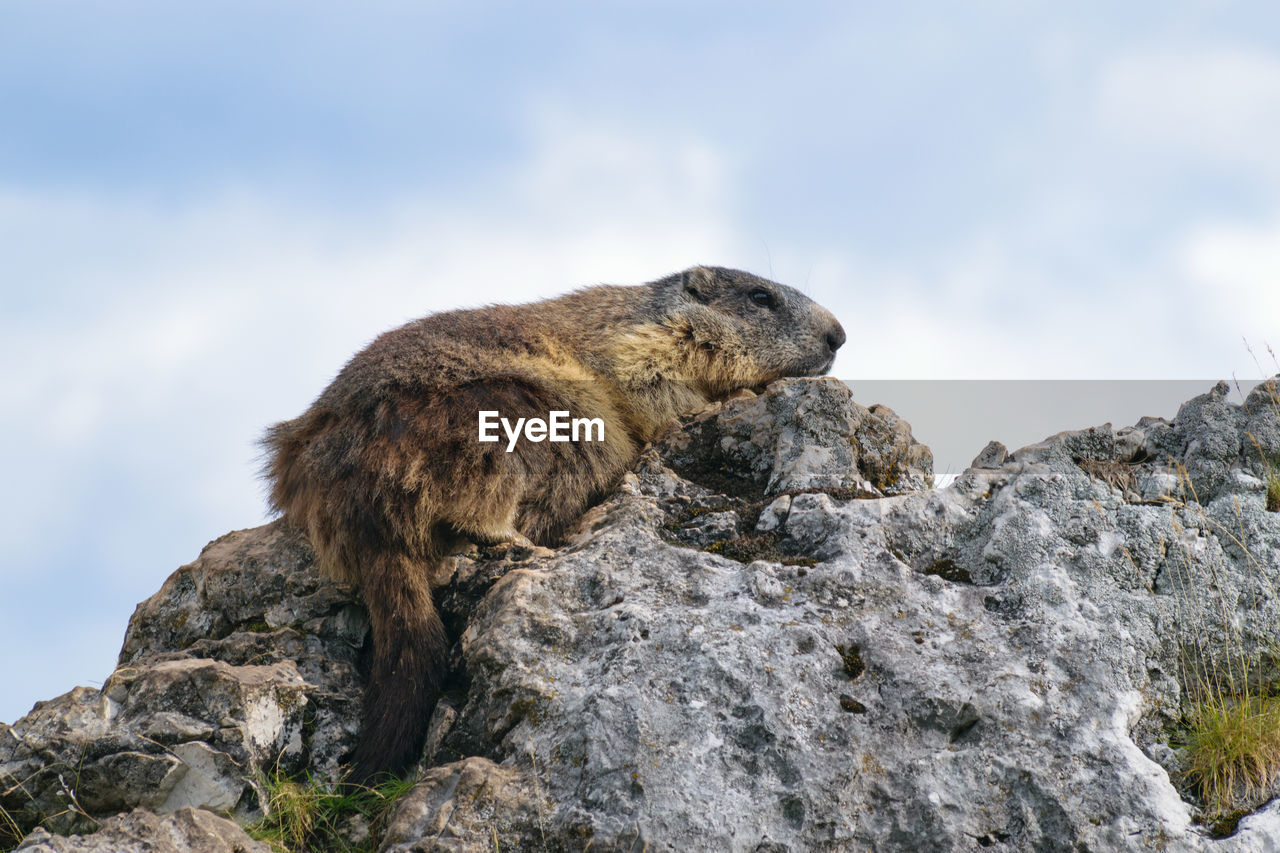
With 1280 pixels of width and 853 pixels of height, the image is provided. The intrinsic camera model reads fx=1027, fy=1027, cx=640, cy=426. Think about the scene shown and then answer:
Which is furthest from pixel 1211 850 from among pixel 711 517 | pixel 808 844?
pixel 711 517

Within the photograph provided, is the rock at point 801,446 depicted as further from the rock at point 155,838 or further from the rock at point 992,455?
the rock at point 155,838

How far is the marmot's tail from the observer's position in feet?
18.1

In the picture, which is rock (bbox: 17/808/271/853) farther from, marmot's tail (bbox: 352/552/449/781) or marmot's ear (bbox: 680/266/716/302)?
marmot's ear (bbox: 680/266/716/302)

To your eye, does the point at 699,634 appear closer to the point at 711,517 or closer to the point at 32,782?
the point at 711,517

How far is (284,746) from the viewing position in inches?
222

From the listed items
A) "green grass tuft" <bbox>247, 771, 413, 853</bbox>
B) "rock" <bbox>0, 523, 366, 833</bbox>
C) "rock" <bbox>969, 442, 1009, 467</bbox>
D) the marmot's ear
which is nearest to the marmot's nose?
the marmot's ear

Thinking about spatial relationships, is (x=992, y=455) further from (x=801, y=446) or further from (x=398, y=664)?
(x=398, y=664)

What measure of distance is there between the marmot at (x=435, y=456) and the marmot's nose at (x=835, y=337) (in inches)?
64.2

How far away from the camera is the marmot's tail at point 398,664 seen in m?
5.52

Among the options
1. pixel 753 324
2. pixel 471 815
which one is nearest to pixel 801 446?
pixel 753 324

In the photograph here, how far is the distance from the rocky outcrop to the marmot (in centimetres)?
24

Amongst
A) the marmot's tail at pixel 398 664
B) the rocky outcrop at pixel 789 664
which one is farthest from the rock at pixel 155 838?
the marmot's tail at pixel 398 664

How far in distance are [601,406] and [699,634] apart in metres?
2.57

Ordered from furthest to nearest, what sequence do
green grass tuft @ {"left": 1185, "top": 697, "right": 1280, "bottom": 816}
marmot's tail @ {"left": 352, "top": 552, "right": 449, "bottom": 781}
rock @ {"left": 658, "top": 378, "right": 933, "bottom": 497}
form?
1. rock @ {"left": 658, "top": 378, "right": 933, "bottom": 497}
2. marmot's tail @ {"left": 352, "top": 552, "right": 449, "bottom": 781}
3. green grass tuft @ {"left": 1185, "top": 697, "right": 1280, "bottom": 816}
